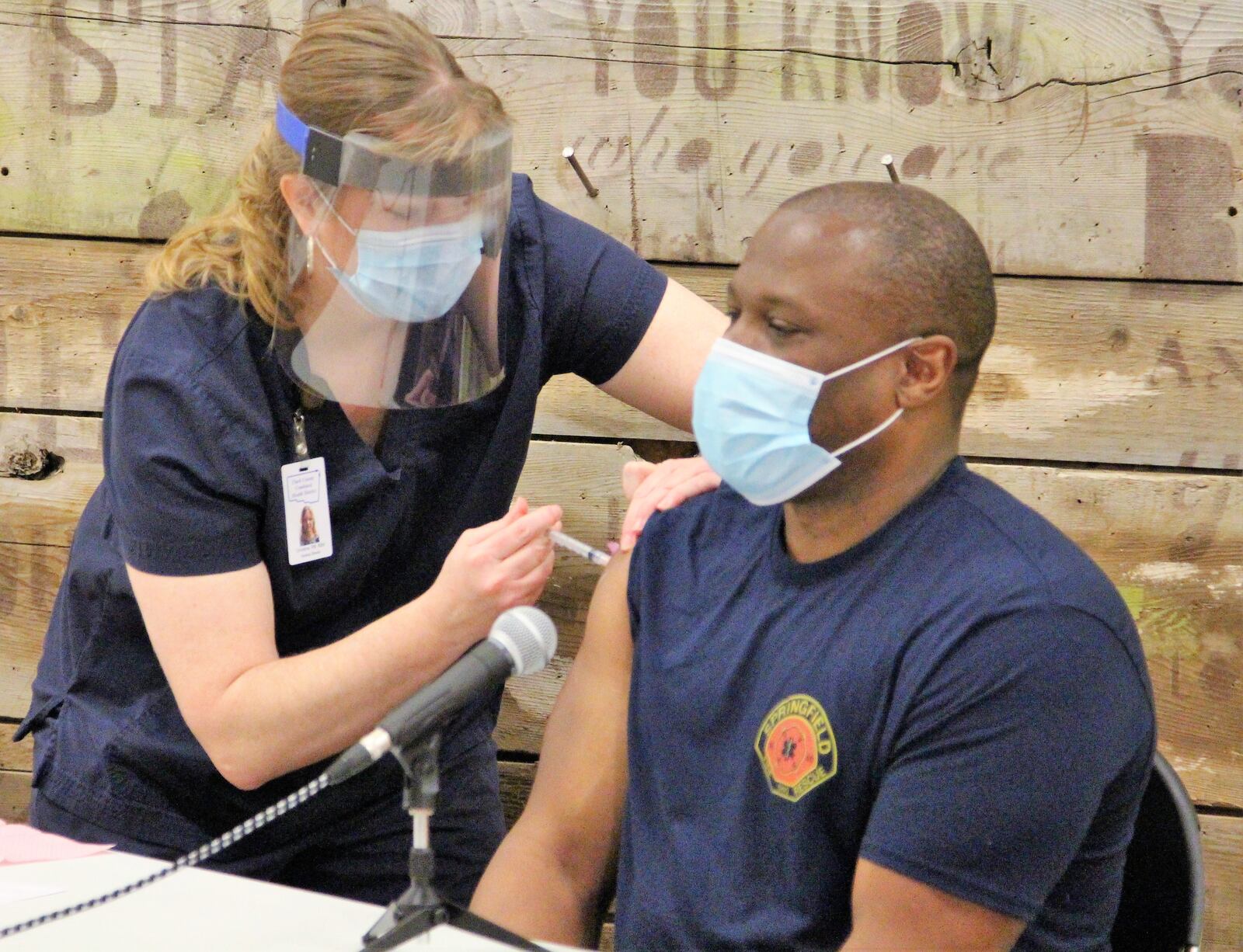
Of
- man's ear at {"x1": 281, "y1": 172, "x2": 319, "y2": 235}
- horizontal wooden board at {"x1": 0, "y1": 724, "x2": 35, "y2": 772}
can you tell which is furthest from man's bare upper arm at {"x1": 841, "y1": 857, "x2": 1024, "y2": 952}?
horizontal wooden board at {"x1": 0, "y1": 724, "x2": 35, "y2": 772}

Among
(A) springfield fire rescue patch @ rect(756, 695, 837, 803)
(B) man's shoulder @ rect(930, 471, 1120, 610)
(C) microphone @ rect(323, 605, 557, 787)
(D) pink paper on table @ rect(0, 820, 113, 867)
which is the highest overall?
(B) man's shoulder @ rect(930, 471, 1120, 610)

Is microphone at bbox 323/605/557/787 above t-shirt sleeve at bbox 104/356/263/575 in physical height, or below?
below

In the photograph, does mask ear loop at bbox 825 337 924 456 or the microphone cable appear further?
mask ear loop at bbox 825 337 924 456

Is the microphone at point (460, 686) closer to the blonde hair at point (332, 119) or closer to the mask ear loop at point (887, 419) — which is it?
the mask ear loop at point (887, 419)

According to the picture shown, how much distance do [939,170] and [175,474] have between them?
1122 millimetres

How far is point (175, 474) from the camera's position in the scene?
4.44 ft

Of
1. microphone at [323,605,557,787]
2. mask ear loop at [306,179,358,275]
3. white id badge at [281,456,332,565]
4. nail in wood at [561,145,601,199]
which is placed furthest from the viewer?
nail in wood at [561,145,601,199]

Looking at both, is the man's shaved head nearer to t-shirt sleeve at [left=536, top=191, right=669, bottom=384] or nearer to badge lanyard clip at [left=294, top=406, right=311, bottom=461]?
t-shirt sleeve at [left=536, top=191, right=669, bottom=384]

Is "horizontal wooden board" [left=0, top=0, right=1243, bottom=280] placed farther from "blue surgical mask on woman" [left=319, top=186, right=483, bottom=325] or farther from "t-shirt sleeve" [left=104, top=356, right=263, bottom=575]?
"t-shirt sleeve" [left=104, top=356, right=263, bottom=575]

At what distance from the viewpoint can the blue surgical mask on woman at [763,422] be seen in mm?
1188

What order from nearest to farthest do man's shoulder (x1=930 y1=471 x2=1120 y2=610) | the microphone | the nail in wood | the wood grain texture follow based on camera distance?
the microphone → man's shoulder (x1=930 y1=471 x2=1120 y2=610) → the wood grain texture → the nail in wood

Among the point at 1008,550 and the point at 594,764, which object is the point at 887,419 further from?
the point at 594,764

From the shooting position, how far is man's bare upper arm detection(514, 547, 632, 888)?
54.0 inches

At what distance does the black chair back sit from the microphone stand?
59 centimetres
